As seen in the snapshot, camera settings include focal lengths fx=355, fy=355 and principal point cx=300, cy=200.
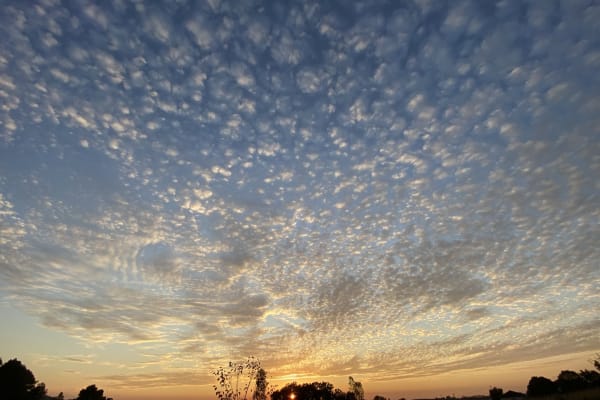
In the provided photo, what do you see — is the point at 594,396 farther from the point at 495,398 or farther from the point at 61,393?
the point at 61,393

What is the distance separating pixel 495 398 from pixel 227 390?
51.9 meters

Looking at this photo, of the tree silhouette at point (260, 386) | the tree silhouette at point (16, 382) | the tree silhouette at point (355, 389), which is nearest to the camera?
the tree silhouette at point (16, 382)

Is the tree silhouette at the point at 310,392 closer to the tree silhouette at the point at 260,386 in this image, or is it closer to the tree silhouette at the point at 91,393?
the tree silhouette at the point at 260,386

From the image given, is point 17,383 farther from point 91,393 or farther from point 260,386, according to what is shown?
point 260,386

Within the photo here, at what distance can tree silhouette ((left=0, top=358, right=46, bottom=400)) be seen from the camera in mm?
68250

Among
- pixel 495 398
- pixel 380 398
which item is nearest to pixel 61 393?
pixel 380 398

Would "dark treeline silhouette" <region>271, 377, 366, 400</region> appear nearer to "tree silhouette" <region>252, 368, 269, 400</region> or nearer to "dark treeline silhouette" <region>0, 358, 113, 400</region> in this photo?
"tree silhouette" <region>252, 368, 269, 400</region>

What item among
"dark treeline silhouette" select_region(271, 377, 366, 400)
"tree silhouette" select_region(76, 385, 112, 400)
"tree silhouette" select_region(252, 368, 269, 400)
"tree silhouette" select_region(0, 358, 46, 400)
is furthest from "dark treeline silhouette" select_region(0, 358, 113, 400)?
"dark treeline silhouette" select_region(271, 377, 366, 400)

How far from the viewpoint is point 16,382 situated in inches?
2739

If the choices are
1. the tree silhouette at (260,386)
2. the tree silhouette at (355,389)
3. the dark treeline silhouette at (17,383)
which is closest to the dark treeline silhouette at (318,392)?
the tree silhouette at (355,389)

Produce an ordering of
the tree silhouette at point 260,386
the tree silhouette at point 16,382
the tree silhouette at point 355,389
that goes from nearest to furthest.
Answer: the tree silhouette at point 16,382, the tree silhouette at point 260,386, the tree silhouette at point 355,389

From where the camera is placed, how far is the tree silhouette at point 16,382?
68250 mm

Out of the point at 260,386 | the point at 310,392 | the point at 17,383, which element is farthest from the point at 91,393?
the point at 310,392

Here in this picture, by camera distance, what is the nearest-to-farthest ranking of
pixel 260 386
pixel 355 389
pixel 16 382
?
pixel 16 382 → pixel 260 386 → pixel 355 389
